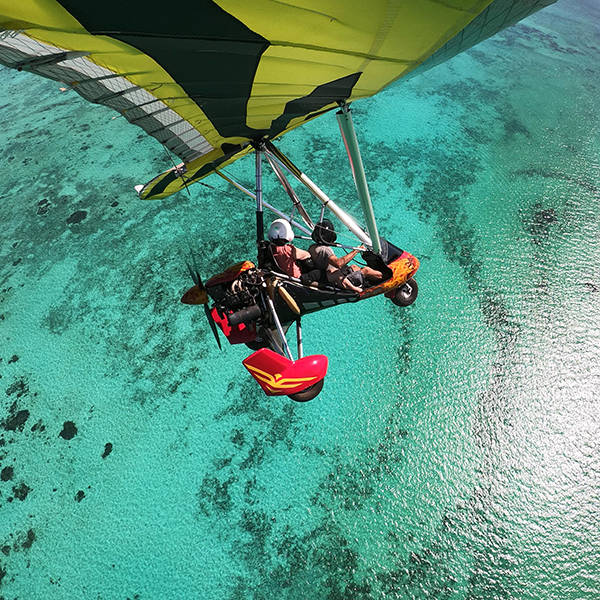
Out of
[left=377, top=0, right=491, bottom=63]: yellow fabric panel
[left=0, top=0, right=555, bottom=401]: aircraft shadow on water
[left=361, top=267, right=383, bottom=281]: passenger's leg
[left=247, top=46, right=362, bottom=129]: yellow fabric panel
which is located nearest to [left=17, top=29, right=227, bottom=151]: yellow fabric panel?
[left=0, top=0, right=555, bottom=401]: aircraft shadow on water

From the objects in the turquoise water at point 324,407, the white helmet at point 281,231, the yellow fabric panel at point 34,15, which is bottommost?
the turquoise water at point 324,407

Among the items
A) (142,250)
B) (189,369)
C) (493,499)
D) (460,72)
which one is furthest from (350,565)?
(460,72)

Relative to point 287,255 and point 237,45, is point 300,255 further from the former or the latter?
point 237,45

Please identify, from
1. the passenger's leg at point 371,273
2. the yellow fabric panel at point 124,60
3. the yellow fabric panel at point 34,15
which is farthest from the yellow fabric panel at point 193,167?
the yellow fabric panel at point 34,15

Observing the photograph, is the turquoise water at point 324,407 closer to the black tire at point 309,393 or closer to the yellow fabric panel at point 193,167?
the black tire at point 309,393

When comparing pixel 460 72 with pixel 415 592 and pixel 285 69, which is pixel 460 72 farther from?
pixel 415 592

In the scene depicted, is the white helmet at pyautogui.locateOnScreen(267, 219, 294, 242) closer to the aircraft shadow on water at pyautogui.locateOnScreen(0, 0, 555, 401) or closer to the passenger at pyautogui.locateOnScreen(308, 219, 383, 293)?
the passenger at pyautogui.locateOnScreen(308, 219, 383, 293)
